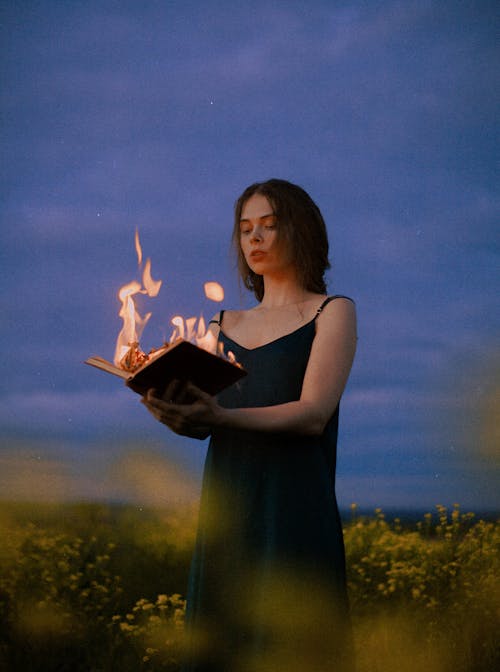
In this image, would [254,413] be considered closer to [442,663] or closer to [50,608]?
[442,663]

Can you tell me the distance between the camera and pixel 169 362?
7.47 ft

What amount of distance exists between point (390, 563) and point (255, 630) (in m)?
3.77

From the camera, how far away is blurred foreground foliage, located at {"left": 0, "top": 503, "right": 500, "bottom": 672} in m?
4.67

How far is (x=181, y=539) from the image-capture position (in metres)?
5.90

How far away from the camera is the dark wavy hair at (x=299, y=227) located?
3127 mm

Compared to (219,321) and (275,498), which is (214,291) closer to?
(219,321)

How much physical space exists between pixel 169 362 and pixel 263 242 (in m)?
0.99

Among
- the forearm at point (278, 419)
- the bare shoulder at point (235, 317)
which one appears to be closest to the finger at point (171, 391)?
the forearm at point (278, 419)

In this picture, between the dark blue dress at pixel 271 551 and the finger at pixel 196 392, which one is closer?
the finger at pixel 196 392

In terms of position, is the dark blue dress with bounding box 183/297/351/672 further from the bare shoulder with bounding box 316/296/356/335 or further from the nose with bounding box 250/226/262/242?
the nose with bounding box 250/226/262/242

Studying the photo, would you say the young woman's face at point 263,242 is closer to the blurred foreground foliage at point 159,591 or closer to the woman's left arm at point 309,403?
the woman's left arm at point 309,403

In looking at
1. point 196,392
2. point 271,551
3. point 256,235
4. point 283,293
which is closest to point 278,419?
point 196,392

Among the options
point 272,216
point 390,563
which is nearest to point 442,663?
point 390,563

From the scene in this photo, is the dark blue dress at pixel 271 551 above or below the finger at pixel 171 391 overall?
below
